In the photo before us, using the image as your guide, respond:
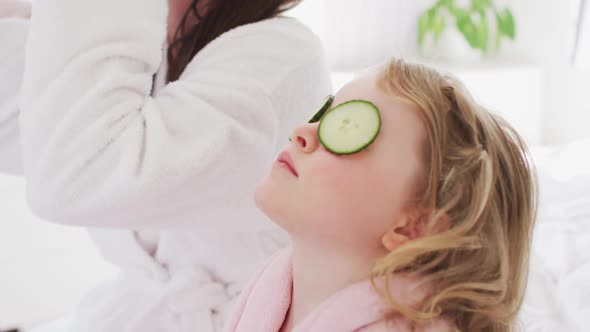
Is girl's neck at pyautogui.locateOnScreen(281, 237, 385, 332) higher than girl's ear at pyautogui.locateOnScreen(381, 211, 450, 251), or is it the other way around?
girl's ear at pyautogui.locateOnScreen(381, 211, 450, 251)

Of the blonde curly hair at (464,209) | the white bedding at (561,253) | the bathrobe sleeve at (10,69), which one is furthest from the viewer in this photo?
the white bedding at (561,253)

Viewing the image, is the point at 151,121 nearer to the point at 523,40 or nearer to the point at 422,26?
the point at 422,26

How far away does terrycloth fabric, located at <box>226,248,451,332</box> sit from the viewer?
54 centimetres

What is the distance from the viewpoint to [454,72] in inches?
80.1

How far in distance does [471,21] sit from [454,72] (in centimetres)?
30

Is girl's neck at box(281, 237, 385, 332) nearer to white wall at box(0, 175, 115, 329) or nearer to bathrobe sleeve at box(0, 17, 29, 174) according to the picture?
bathrobe sleeve at box(0, 17, 29, 174)

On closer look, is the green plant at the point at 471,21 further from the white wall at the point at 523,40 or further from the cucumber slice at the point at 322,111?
the cucumber slice at the point at 322,111

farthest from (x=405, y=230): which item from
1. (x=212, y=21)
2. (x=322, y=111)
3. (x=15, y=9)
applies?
(x=15, y=9)

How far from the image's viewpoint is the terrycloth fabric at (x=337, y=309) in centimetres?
54

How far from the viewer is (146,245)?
0.89 metres

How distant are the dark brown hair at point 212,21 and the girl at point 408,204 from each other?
0.30 meters

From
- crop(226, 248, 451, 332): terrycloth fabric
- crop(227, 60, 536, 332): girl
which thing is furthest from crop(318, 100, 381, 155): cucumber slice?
crop(226, 248, 451, 332): terrycloth fabric

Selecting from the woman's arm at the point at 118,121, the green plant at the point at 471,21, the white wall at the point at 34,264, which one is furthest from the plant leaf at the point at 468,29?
the woman's arm at the point at 118,121

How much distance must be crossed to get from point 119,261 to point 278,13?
0.42 meters
